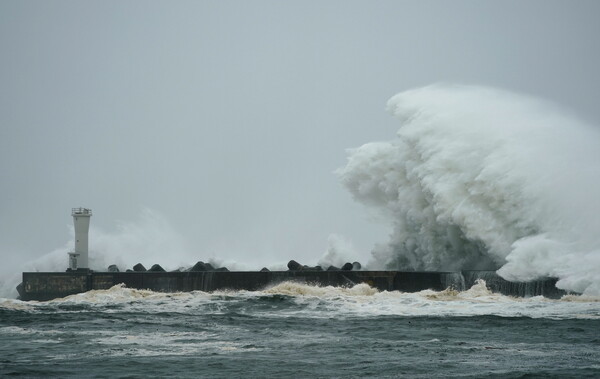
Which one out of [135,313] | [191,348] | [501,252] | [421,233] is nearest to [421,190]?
[421,233]

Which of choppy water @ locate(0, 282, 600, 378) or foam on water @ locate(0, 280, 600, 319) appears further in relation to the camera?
foam on water @ locate(0, 280, 600, 319)

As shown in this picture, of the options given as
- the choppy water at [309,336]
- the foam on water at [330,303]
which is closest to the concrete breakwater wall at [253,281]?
the foam on water at [330,303]

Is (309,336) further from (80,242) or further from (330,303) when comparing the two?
(80,242)

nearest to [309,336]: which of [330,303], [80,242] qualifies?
[330,303]

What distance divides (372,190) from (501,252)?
836 centimetres

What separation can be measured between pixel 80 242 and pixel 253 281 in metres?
7.79

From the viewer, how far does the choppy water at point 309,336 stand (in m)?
13.7

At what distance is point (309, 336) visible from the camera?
1803 cm

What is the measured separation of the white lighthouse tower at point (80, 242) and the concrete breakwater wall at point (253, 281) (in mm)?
1035

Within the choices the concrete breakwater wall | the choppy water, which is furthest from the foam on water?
the concrete breakwater wall

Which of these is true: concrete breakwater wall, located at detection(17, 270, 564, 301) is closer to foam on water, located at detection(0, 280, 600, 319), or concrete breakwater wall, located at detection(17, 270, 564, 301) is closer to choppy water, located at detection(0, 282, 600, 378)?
foam on water, located at detection(0, 280, 600, 319)

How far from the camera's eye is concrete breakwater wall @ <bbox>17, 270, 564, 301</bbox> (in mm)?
26891

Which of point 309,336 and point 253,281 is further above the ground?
point 253,281

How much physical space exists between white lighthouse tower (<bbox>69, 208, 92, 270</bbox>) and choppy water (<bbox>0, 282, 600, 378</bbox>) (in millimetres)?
5630
